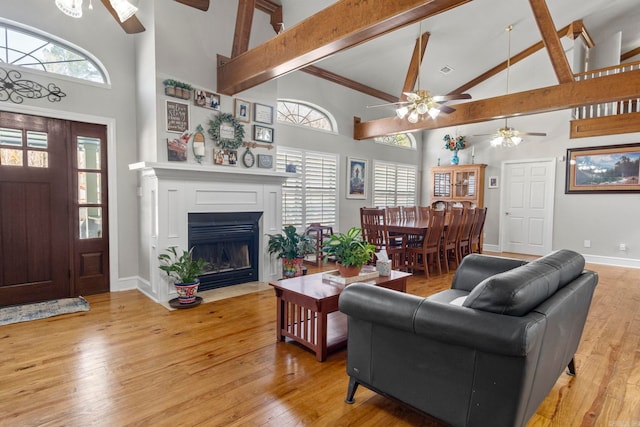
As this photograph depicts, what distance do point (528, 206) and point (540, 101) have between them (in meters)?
3.04

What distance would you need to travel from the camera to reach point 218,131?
Answer: 4258 millimetres

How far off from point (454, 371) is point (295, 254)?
3251 mm

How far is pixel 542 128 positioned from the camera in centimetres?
701

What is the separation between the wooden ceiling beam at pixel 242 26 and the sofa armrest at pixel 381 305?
3502 millimetres

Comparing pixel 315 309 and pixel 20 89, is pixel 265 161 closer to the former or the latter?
pixel 20 89

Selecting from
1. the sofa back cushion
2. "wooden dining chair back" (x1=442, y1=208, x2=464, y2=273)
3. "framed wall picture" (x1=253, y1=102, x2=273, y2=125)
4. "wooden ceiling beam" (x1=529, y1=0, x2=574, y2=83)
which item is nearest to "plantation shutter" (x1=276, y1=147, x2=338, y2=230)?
"framed wall picture" (x1=253, y1=102, x2=273, y2=125)

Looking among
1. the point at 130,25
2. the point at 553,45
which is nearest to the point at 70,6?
the point at 130,25

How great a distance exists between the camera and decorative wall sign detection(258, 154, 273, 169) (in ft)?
15.5

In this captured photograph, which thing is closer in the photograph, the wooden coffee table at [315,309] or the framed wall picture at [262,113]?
the wooden coffee table at [315,309]

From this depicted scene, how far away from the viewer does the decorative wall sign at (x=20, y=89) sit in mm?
3434

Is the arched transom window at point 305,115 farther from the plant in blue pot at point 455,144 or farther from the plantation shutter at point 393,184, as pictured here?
the plant in blue pot at point 455,144

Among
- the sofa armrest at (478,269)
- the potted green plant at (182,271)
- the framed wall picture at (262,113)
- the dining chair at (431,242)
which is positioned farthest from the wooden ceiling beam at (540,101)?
the potted green plant at (182,271)

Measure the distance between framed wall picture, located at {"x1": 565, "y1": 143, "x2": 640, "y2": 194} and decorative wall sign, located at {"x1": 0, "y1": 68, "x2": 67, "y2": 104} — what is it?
8.30 m

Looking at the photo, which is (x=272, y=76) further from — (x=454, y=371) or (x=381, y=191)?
(x=381, y=191)
